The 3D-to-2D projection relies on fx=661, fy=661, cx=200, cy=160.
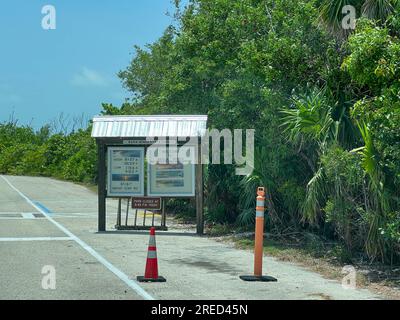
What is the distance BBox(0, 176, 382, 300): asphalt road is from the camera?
31.1 feet

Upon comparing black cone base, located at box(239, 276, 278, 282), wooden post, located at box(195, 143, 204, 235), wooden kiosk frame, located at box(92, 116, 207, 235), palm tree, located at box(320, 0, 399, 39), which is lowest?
black cone base, located at box(239, 276, 278, 282)

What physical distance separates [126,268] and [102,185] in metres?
6.82

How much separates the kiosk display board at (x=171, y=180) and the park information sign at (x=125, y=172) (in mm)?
308

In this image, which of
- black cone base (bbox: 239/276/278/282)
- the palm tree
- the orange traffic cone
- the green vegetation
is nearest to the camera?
the orange traffic cone

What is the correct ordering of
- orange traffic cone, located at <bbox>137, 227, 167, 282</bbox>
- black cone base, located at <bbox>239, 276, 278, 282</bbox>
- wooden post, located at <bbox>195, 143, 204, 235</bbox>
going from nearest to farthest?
orange traffic cone, located at <bbox>137, 227, 167, 282</bbox> → black cone base, located at <bbox>239, 276, 278, 282</bbox> → wooden post, located at <bbox>195, 143, 204, 235</bbox>

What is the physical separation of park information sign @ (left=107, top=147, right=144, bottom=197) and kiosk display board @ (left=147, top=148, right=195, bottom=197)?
0.31 m

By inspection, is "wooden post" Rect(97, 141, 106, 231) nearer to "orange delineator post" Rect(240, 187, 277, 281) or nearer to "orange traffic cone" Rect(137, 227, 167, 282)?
"orange traffic cone" Rect(137, 227, 167, 282)

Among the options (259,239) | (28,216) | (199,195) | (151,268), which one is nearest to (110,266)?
(151,268)

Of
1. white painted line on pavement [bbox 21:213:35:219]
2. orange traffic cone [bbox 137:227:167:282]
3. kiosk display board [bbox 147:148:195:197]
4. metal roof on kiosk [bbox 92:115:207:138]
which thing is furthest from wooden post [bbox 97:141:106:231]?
orange traffic cone [bbox 137:227:167:282]

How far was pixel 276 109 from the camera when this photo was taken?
15.6m

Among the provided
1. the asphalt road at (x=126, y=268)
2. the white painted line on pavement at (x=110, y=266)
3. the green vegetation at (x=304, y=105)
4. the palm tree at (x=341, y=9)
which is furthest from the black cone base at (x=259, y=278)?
the palm tree at (x=341, y=9)

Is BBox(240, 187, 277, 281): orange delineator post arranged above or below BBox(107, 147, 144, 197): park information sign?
below

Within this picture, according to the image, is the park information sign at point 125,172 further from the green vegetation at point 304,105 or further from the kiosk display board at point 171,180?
the green vegetation at point 304,105

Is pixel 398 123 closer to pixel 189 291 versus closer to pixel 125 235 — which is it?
pixel 189 291
